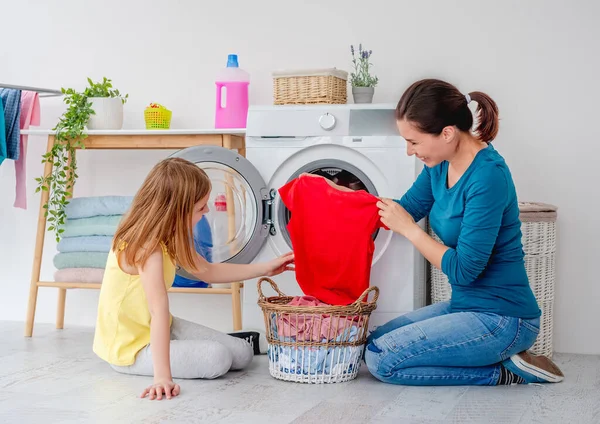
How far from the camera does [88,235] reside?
3.20 m

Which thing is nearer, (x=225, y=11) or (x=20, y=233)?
(x=225, y=11)

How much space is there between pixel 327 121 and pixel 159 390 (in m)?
1.14

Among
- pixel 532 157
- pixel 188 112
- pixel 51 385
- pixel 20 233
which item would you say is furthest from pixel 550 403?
pixel 20 233

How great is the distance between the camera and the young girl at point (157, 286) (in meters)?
2.23

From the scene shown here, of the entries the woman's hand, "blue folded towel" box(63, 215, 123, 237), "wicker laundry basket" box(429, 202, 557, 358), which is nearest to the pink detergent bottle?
"blue folded towel" box(63, 215, 123, 237)

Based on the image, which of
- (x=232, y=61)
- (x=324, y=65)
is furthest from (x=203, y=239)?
(x=324, y=65)

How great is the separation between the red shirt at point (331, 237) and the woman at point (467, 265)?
187 millimetres

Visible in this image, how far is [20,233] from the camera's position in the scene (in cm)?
367

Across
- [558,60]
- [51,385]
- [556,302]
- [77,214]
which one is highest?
[558,60]

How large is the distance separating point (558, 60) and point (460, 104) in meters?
0.97

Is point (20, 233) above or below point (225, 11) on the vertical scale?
below

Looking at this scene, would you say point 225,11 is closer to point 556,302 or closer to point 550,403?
point 556,302

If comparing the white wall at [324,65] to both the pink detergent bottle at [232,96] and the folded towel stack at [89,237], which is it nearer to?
the pink detergent bottle at [232,96]

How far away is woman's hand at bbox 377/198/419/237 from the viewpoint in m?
2.39
